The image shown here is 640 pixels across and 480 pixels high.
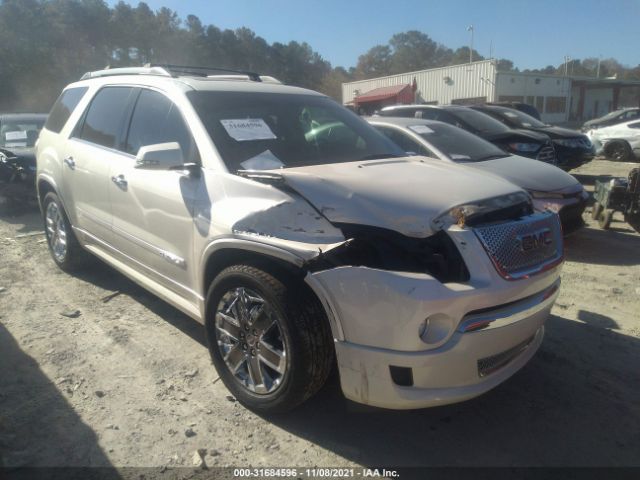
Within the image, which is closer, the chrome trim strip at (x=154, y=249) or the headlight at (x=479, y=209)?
the headlight at (x=479, y=209)

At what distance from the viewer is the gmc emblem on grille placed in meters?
2.55

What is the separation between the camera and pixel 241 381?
287 centimetres

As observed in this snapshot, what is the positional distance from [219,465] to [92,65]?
141 ft

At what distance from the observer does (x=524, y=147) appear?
845cm

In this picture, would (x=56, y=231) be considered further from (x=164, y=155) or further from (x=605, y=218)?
(x=605, y=218)

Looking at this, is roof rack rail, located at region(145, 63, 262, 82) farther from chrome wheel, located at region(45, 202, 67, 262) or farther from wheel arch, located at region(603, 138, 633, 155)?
wheel arch, located at region(603, 138, 633, 155)

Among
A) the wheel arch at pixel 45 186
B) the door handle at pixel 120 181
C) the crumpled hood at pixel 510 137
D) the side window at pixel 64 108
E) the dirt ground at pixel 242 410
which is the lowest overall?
the dirt ground at pixel 242 410

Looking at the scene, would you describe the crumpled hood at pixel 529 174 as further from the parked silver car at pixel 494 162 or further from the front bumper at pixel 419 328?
the front bumper at pixel 419 328

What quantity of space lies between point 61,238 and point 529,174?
17.5ft

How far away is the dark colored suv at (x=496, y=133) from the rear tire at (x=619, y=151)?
705 centimetres

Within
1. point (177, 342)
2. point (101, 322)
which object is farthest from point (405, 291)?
point (101, 322)

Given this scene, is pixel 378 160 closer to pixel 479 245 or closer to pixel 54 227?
pixel 479 245

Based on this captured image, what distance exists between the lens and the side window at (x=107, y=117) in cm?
394

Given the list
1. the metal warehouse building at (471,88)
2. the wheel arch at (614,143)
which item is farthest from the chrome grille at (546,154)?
the metal warehouse building at (471,88)
